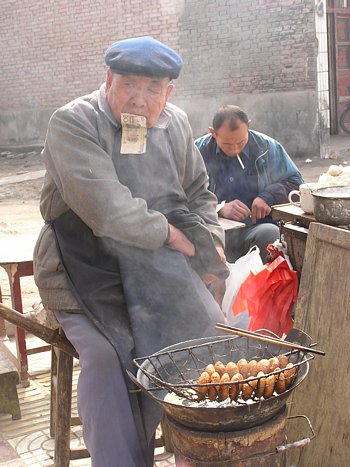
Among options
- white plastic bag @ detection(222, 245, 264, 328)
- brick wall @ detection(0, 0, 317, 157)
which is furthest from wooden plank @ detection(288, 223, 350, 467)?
brick wall @ detection(0, 0, 317, 157)

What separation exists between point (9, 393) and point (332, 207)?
7.71ft

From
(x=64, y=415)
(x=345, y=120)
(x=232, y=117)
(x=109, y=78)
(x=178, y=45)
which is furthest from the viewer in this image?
(x=345, y=120)

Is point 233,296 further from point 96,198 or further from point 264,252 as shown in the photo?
point 96,198

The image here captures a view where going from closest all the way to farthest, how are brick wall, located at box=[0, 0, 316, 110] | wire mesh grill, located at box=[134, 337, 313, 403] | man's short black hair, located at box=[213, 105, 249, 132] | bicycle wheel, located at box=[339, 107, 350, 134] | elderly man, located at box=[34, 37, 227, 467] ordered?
wire mesh grill, located at box=[134, 337, 313, 403] → elderly man, located at box=[34, 37, 227, 467] → man's short black hair, located at box=[213, 105, 249, 132] → brick wall, located at box=[0, 0, 316, 110] → bicycle wheel, located at box=[339, 107, 350, 134]

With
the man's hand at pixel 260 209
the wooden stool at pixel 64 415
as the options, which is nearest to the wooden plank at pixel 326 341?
the wooden stool at pixel 64 415

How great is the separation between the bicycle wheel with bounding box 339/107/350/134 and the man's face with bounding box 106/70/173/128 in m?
13.8

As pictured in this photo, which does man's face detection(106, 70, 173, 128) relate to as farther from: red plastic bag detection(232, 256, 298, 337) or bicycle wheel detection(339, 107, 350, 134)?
bicycle wheel detection(339, 107, 350, 134)

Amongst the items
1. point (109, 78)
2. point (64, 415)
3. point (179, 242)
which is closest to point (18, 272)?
point (64, 415)

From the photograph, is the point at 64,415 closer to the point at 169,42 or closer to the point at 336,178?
the point at 336,178

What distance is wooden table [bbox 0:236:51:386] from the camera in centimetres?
425

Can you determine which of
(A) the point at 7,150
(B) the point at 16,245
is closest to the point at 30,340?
(B) the point at 16,245

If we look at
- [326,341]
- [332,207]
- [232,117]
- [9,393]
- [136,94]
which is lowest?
[9,393]

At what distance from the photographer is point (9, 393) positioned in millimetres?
4004

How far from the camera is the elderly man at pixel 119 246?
285 centimetres
